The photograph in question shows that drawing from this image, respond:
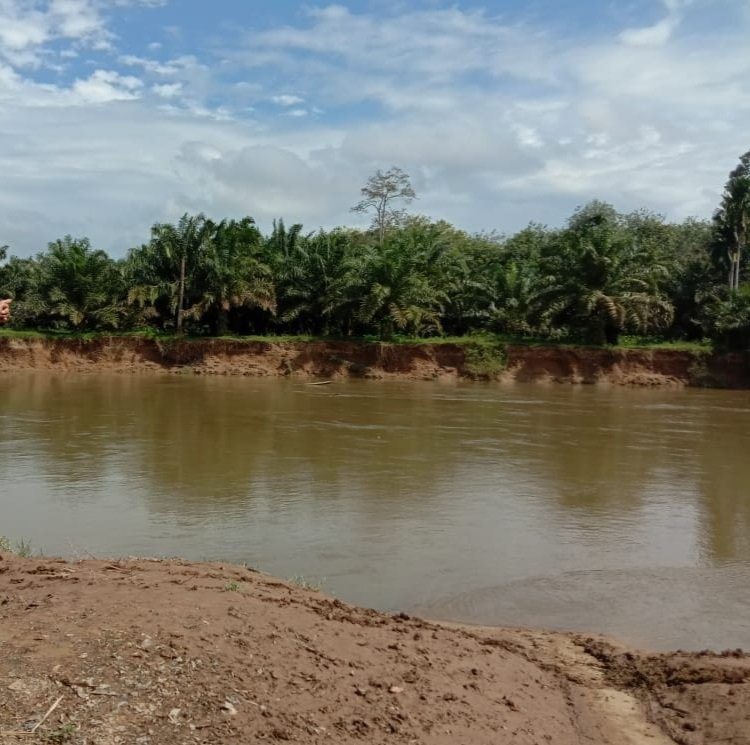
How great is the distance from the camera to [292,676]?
13.4ft

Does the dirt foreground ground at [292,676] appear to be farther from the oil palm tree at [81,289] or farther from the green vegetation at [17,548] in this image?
the oil palm tree at [81,289]

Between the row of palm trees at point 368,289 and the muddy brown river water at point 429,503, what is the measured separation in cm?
1198

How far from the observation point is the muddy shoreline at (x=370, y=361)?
108ft

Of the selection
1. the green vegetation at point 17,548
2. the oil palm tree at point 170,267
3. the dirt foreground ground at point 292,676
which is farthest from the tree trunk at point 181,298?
the dirt foreground ground at point 292,676

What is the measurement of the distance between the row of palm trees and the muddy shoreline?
120 cm

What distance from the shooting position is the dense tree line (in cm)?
3316

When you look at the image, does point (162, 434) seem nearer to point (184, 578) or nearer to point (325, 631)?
point (184, 578)

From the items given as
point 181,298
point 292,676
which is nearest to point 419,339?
point 181,298

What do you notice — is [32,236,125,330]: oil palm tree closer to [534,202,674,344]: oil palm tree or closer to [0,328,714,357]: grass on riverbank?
[0,328,714,357]: grass on riverbank

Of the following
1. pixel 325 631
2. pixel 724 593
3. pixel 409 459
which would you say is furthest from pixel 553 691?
pixel 409 459

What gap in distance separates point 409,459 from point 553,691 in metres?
10.0

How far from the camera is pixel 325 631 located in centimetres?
486

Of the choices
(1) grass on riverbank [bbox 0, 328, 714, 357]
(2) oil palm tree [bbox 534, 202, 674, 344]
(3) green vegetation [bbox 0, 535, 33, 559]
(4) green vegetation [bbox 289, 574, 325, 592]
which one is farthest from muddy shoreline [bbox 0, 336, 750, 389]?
(4) green vegetation [bbox 289, 574, 325, 592]

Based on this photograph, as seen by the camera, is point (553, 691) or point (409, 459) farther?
point (409, 459)
